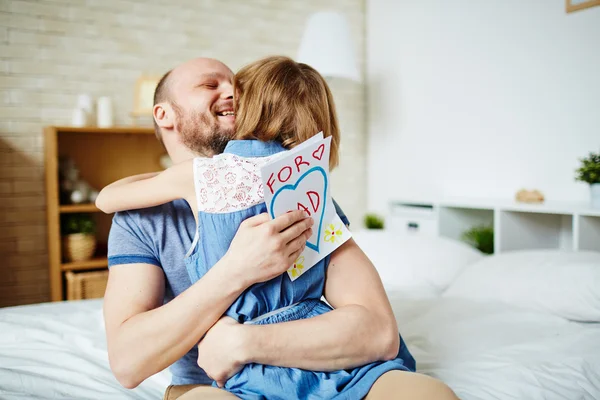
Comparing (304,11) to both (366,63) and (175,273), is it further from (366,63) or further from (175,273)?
(175,273)

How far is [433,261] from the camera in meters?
2.16

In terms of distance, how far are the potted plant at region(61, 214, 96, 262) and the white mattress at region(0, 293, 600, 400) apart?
1138mm

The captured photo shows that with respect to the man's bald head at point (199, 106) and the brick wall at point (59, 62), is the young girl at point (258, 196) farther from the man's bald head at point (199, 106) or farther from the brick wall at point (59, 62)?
the brick wall at point (59, 62)

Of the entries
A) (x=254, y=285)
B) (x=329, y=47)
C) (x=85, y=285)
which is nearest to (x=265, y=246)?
(x=254, y=285)

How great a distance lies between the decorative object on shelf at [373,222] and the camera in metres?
3.70

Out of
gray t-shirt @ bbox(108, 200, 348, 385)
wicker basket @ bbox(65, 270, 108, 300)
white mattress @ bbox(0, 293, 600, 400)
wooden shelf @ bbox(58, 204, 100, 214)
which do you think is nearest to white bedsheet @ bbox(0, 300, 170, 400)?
white mattress @ bbox(0, 293, 600, 400)

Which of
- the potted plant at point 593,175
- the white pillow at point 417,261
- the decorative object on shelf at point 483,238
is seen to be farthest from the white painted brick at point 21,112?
the potted plant at point 593,175

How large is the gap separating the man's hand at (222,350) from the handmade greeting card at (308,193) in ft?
0.47

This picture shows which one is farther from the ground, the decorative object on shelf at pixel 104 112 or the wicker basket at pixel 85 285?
the decorative object on shelf at pixel 104 112

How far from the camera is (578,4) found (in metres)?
2.45

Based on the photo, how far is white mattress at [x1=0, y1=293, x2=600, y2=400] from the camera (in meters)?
1.15

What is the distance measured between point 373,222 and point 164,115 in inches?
105

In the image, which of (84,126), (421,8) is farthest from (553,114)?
(84,126)

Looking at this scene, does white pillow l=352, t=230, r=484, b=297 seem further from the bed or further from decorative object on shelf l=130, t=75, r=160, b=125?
decorative object on shelf l=130, t=75, r=160, b=125
